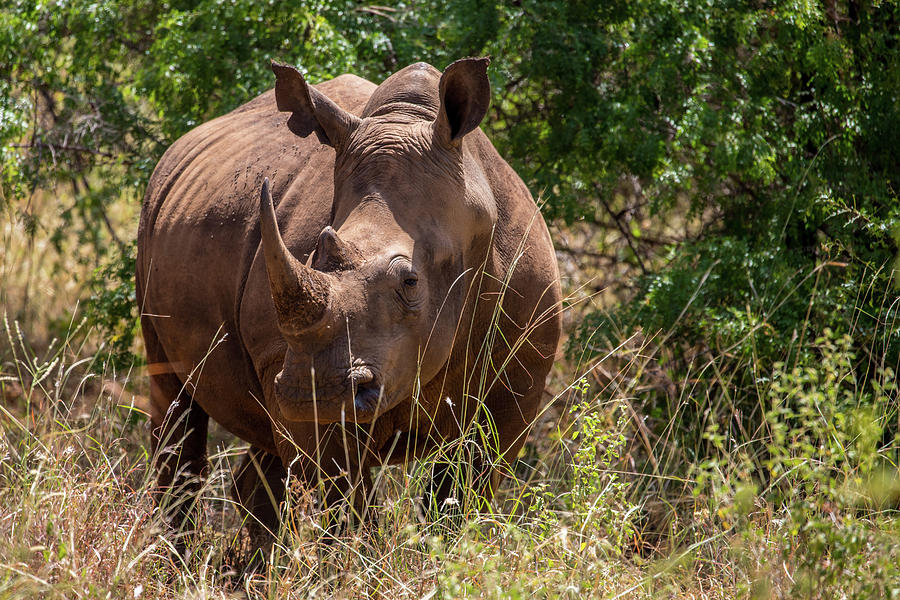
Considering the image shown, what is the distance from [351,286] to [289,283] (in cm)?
25

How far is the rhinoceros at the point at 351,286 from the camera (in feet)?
12.2

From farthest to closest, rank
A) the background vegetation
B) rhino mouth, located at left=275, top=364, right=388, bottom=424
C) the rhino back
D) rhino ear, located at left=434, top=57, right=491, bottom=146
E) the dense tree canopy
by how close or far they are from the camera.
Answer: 1. the dense tree canopy
2. the background vegetation
3. the rhino back
4. rhino ear, located at left=434, top=57, right=491, bottom=146
5. rhino mouth, located at left=275, top=364, right=388, bottom=424

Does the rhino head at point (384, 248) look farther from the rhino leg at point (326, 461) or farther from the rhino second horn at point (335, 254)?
the rhino leg at point (326, 461)

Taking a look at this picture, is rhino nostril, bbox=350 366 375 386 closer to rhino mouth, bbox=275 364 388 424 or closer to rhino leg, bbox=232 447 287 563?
rhino mouth, bbox=275 364 388 424

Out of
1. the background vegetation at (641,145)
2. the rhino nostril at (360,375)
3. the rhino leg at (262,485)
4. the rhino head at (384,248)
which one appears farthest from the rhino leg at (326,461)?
the rhino leg at (262,485)

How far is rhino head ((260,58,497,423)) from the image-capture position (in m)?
3.65

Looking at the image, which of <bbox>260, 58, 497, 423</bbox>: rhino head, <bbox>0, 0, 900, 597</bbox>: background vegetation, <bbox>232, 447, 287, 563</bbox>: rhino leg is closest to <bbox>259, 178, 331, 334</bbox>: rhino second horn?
<bbox>260, 58, 497, 423</bbox>: rhino head

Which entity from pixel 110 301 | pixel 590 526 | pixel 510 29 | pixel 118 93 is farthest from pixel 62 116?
pixel 590 526

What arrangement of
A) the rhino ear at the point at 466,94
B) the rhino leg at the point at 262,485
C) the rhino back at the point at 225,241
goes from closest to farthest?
1. the rhino ear at the point at 466,94
2. the rhino back at the point at 225,241
3. the rhino leg at the point at 262,485

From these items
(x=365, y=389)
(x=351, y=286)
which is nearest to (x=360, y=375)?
(x=365, y=389)

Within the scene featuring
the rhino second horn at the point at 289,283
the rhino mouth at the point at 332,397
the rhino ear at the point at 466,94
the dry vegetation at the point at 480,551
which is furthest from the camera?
the rhino ear at the point at 466,94

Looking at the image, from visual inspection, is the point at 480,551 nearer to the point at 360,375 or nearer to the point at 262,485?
the point at 360,375

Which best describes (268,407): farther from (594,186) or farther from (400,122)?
(594,186)

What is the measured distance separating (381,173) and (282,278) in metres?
0.73
